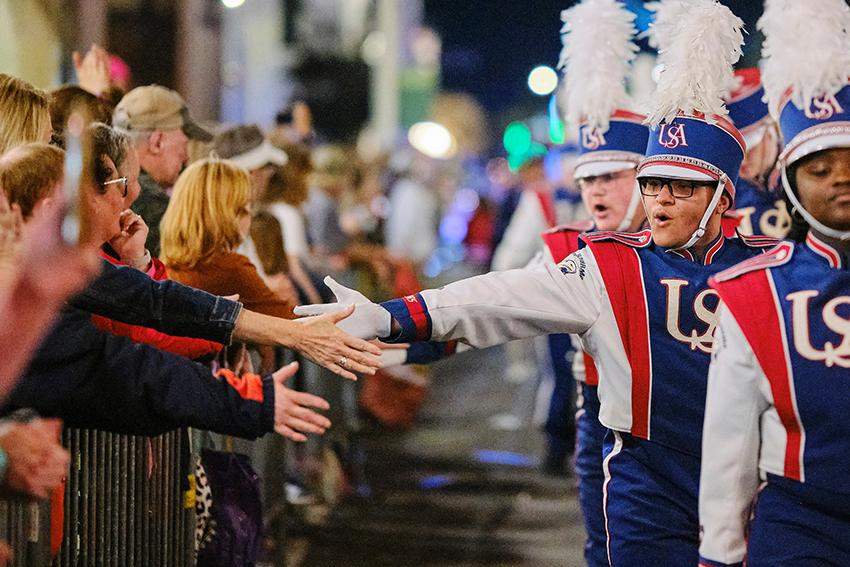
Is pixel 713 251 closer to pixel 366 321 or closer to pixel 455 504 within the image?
pixel 366 321

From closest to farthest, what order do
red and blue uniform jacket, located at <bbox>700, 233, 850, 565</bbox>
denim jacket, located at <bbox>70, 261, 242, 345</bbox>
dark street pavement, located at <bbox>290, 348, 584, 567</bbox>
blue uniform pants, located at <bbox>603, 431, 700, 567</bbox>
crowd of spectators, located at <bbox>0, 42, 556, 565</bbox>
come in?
crowd of spectators, located at <bbox>0, 42, 556, 565</bbox> → red and blue uniform jacket, located at <bbox>700, 233, 850, 565</bbox> → denim jacket, located at <bbox>70, 261, 242, 345</bbox> → blue uniform pants, located at <bbox>603, 431, 700, 567</bbox> → dark street pavement, located at <bbox>290, 348, 584, 567</bbox>

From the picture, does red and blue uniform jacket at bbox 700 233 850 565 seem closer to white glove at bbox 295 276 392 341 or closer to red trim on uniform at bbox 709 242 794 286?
red trim on uniform at bbox 709 242 794 286

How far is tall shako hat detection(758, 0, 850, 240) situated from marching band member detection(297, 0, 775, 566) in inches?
16.8

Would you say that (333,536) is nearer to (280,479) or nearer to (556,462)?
(280,479)

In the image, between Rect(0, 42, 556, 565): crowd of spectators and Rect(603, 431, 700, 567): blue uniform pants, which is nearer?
Rect(0, 42, 556, 565): crowd of spectators

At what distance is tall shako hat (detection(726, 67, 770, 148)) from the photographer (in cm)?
643

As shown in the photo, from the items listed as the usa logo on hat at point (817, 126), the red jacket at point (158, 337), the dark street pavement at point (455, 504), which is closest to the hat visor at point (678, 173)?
the usa logo on hat at point (817, 126)

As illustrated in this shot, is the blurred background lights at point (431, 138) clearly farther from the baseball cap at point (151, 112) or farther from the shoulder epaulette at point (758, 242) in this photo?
the shoulder epaulette at point (758, 242)

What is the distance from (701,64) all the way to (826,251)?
1283 millimetres

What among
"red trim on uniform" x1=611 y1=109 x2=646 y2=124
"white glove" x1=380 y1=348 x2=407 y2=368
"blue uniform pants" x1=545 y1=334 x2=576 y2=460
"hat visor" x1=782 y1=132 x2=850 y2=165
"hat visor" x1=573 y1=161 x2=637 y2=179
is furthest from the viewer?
"blue uniform pants" x1=545 y1=334 x2=576 y2=460

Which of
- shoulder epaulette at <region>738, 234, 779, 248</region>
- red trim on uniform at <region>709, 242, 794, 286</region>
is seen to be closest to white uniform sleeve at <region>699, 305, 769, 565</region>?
red trim on uniform at <region>709, 242, 794, 286</region>

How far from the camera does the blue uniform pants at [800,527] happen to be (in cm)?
329

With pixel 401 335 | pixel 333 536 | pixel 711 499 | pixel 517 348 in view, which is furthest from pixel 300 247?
pixel 517 348

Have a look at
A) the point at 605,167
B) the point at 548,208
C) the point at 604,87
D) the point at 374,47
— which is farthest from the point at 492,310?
the point at 374,47
